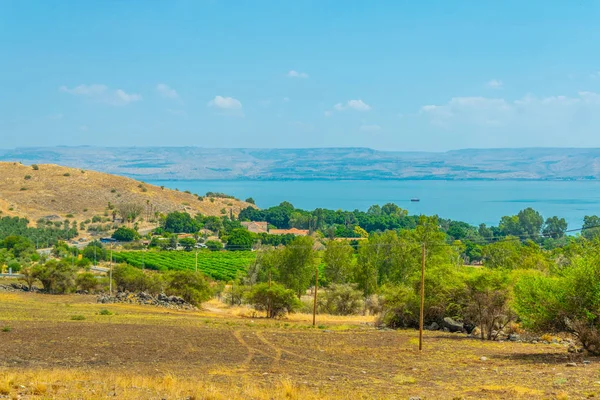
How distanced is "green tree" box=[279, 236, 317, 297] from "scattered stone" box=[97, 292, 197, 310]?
18217 millimetres

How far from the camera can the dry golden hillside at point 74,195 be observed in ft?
495

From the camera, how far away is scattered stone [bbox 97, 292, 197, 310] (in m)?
48.4

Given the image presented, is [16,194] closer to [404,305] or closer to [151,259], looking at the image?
[151,259]

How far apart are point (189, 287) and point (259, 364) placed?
32467mm

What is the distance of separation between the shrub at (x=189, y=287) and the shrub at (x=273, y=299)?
27.1 ft

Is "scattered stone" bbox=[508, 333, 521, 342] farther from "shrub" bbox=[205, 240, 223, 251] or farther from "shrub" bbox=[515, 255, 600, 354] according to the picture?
"shrub" bbox=[205, 240, 223, 251]

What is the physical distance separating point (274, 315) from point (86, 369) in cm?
2758

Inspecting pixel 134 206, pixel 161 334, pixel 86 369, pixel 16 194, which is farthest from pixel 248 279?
pixel 16 194

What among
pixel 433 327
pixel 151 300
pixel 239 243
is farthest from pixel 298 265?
pixel 239 243

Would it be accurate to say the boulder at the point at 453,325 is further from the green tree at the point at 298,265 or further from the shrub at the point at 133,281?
the green tree at the point at 298,265

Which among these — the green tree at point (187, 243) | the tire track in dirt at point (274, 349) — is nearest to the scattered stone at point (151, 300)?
the tire track in dirt at point (274, 349)

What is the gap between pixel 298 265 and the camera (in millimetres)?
68188

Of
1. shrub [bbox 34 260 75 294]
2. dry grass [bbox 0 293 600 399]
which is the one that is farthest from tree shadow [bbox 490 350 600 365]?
shrub [bbox 34 260 75 294]

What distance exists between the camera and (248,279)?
73.4 metres
